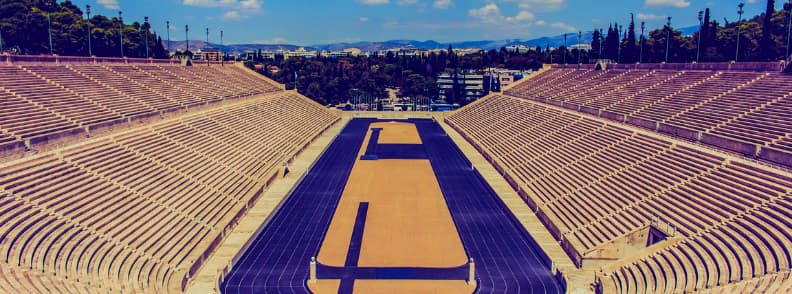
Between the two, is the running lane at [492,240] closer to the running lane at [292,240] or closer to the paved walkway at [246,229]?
the running lane at [292,240]

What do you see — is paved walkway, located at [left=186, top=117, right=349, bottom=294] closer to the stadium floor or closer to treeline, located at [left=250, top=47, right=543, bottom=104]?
the stadium floor

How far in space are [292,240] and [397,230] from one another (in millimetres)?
4077

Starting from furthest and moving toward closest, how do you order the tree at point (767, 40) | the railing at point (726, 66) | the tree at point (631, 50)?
the tree at point (631, 50) < the tree at point (767, 40) < the railing at point (726, 66)

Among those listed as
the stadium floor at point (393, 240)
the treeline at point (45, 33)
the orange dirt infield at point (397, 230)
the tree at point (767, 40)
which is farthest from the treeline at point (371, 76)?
the stadium floor at point (393, 240)

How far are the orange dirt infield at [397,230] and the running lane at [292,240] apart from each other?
533 millimetres

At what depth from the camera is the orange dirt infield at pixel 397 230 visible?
659 inches

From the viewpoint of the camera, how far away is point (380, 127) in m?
55.1

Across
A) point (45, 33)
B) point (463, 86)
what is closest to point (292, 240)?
point (45, 33)

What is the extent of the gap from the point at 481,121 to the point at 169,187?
32535mm

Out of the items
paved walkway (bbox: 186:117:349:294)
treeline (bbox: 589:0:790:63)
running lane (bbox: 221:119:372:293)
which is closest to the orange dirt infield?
running lane (bbox: 221:119:372:293)

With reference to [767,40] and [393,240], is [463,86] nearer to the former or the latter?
[767,40]

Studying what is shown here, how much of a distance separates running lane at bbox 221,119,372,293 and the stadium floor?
3cm

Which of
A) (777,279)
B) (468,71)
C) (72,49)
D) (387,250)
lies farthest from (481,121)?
(468,71)

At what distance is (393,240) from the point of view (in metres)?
20.5
